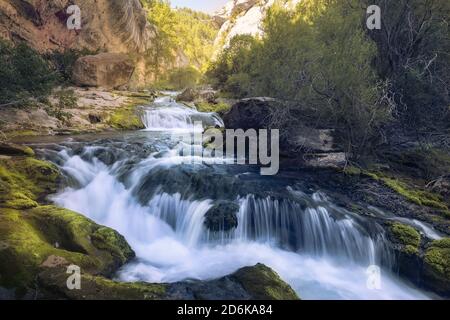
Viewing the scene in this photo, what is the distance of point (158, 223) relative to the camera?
9.10 metres

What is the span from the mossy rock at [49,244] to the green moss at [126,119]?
12.6 m

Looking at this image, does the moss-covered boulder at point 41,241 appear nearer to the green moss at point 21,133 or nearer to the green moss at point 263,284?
the green moss at point 263,284

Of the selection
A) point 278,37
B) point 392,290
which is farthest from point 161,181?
point 278,37

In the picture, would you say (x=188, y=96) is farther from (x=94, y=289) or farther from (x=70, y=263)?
(x=94, y=289)

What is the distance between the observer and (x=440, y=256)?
721 centimetres


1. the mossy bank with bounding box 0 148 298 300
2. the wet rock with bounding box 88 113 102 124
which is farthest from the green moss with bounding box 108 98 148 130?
the mossy bank with bounding box 0 148 298 300

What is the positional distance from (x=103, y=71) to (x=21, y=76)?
15244 millimetres

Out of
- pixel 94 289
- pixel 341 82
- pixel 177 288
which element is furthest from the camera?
pixel 341 82

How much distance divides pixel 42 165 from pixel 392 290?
390 inches

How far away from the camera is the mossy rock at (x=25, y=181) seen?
7.61 meters
